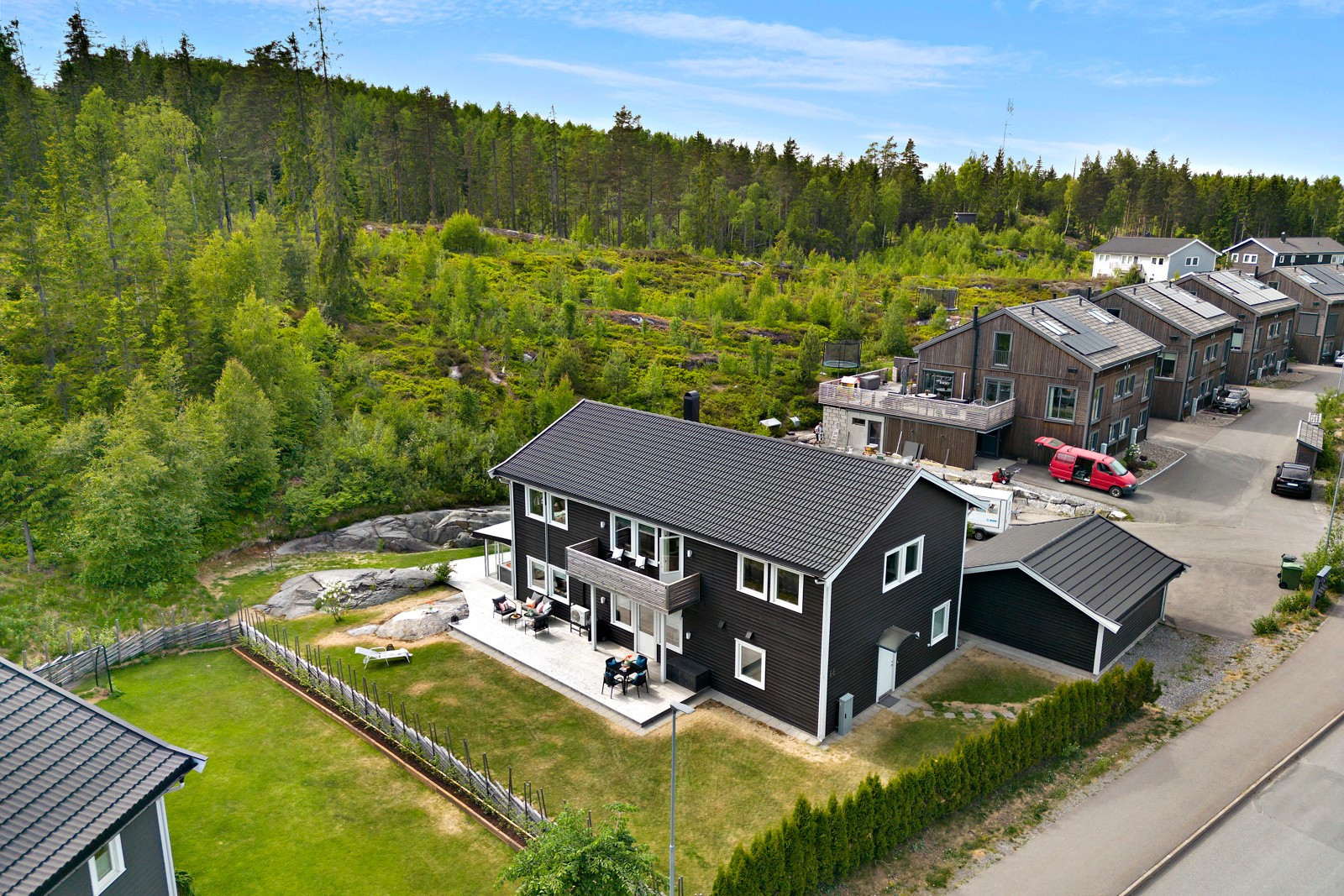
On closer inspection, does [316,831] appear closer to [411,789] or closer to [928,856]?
[411,789]

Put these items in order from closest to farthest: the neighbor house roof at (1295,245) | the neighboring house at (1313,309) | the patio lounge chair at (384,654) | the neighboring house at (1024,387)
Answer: the patio lounge chair at (384,654) → the neighboring house at (1024,387) → the neighboring house at (1313,309) → the neighbor house roof at (1295,245)

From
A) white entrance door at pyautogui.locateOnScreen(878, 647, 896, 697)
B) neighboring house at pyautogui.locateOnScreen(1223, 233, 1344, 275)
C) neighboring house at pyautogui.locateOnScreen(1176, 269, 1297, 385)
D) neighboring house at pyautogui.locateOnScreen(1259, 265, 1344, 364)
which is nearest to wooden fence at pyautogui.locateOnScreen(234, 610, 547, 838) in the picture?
white entrance door at pyautogui.locateOnScreen(878, 647, 896, 697)

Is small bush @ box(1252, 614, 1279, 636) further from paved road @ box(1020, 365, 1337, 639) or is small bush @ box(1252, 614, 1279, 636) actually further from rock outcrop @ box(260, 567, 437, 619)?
rock outcrop @ box(260, 567, 437, 619)

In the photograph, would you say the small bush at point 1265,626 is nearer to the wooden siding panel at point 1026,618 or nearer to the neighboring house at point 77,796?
the wooden siding panel at point 1026,618

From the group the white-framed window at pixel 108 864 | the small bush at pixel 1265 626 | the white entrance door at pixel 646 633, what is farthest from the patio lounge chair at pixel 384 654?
the small bush at pixel 1265 626

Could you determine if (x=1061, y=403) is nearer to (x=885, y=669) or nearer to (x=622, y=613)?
(x=885, y=669)

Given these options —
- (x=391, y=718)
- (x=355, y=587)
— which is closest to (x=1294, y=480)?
(x=391, y=718)

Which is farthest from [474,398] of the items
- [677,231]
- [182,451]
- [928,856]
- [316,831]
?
[677,231]
